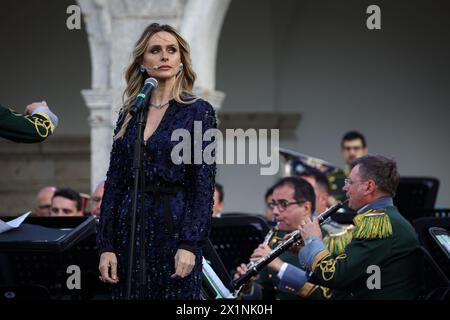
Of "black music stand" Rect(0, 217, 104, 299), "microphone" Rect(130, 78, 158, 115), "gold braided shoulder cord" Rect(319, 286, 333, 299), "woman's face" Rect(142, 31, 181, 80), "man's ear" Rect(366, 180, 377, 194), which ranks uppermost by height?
"woman's face" Rect(142, 31, 181, 80)

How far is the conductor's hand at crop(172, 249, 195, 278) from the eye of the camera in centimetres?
412

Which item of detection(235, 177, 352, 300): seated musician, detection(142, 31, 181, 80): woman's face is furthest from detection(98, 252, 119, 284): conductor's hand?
detection(235, 177, 352, 300): seated musician

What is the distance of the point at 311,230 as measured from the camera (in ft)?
17.1

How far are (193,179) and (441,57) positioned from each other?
9.06 meters

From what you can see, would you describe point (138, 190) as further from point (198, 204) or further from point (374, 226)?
point (374, 226)

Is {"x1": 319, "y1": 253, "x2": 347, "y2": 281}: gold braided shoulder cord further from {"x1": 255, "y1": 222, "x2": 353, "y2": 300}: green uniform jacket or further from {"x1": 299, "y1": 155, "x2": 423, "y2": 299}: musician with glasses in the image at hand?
{"x1": 255, "y1": 222, "x2": 353, "y2": 300}: green uniform jacket

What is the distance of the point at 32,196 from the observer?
13.5m

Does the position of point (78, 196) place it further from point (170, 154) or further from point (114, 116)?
point (170, 154)

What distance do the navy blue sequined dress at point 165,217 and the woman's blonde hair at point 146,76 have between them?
0.35 ft

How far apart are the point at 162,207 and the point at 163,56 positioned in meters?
0.62

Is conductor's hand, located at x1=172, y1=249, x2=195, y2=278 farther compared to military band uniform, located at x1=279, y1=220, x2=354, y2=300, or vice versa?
military band uniform, located at x1=279, y1=220, x2=354, y2=300

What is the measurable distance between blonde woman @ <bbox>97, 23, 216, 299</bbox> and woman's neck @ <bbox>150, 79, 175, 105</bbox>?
26 millimetres

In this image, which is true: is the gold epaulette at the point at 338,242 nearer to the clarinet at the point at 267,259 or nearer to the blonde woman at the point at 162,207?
the clarinet at the point at 267,259

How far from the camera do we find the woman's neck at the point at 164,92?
4398mm
